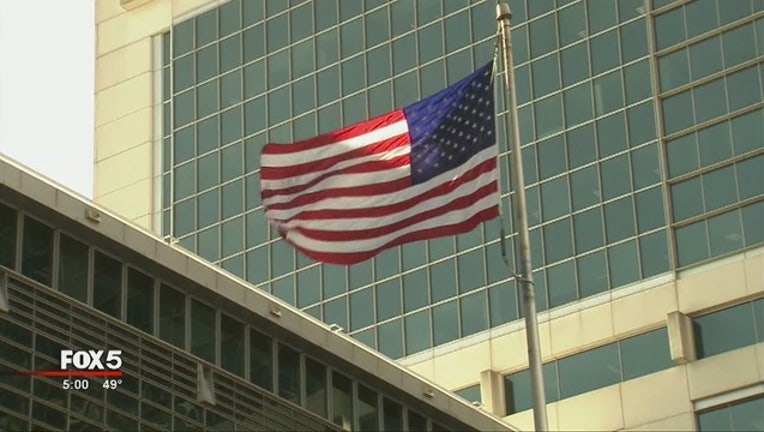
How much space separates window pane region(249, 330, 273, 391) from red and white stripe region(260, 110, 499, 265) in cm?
1016

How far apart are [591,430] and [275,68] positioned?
2118 cm

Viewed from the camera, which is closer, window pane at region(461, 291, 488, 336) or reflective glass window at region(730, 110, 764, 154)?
reflective glass window at region(730, 110, 764, 154)

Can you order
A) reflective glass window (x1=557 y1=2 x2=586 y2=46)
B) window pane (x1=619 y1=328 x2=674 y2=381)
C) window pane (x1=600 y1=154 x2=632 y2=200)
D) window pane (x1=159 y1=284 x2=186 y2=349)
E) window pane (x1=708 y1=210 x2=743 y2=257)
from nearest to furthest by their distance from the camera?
window pane (x1=159 y1=284 x2=186 y2=349) → window pane (x1=708 y1=210 x2=743 y2=257) → window pane (x1=619 y1=328 x2=674 y2=381) → window pane (x1=600 y1=154 x2=632 y2=200) → reflective glass window (x1=557 y1=2 x2=586 y2=46)

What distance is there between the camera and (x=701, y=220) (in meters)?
69.6

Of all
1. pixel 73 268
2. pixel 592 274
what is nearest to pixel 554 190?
pixel 592 274

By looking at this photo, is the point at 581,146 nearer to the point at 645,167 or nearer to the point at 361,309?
the point at 645,167

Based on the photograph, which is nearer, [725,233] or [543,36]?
[725,233]

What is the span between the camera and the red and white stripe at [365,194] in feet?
123

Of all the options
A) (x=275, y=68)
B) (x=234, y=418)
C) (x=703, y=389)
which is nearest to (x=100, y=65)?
(x=275, y=68)

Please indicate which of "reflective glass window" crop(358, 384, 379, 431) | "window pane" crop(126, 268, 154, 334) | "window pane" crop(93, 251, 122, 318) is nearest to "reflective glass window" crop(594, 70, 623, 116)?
"reflective glass window" crop(358, 384, 379, 431)

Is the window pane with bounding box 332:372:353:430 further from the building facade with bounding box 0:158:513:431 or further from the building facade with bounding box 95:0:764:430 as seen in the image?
the building facade with bounding box 95:0:764:430

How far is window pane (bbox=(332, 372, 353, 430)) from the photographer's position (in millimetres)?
50438

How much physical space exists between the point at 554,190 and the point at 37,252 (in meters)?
31.4

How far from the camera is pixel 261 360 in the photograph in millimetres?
48750
